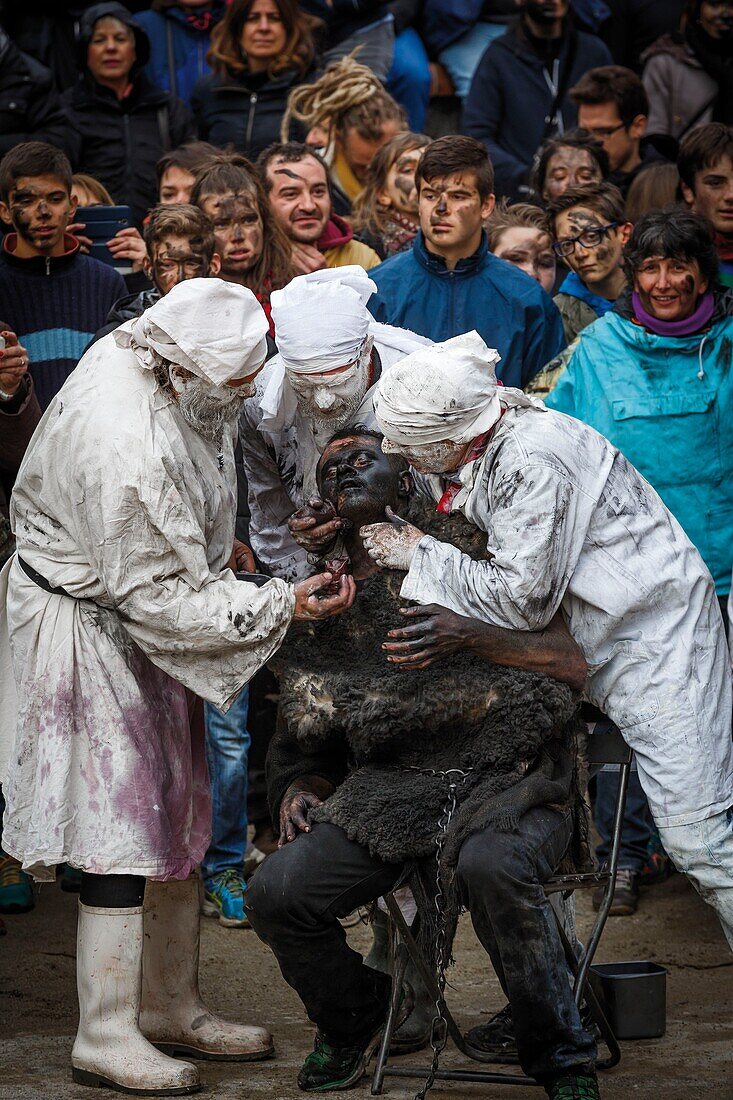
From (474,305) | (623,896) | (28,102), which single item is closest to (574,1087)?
(623,896)

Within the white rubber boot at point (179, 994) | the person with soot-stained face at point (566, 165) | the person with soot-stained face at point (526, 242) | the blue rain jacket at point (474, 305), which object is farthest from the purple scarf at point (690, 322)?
the white rubber boot at point (179, 994)

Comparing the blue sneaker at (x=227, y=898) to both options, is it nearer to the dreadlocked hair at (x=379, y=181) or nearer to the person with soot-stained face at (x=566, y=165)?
the dreadlocked hair at (x=379, y=181)

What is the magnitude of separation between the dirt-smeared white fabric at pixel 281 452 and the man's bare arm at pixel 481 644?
752 mm

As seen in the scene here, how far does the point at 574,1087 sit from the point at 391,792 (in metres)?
0.76

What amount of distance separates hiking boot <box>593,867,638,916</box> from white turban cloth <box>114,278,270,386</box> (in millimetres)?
2447

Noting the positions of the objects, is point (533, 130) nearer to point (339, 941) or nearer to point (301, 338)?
point (301, 338)

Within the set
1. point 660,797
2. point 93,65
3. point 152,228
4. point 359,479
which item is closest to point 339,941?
point 660,797

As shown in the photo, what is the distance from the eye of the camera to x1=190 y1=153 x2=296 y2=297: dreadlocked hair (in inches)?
201

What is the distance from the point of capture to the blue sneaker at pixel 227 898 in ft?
16.1

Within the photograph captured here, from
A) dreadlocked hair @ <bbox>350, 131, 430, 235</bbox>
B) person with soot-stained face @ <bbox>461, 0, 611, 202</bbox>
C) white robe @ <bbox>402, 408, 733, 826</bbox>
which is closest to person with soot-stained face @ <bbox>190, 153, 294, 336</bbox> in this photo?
dreadlocked hair @ <bbox>350, 131, 430, 235</bbox>

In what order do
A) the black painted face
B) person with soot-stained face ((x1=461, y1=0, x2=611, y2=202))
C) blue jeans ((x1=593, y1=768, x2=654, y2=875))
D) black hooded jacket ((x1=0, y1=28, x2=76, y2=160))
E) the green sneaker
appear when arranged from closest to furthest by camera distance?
the black painted face < blue jeans ((x1=593, y1=768, x2=654, y2=875)) < the green sneaker < black hooded jacket ((x1=0, y1=28, x2=76, y2=160)) < person with soot-stained face ((x1=461, y1=0, x2=611, y2=202))

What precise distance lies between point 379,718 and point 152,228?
79.2 inches

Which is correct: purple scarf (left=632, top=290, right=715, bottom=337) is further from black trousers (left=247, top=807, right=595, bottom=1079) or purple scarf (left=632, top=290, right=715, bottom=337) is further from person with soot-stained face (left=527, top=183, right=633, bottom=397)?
black trousers (left=247, top=807, right=595, bottom=1079)

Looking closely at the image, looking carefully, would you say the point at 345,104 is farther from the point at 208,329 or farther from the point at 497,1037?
the point at 497,1037
